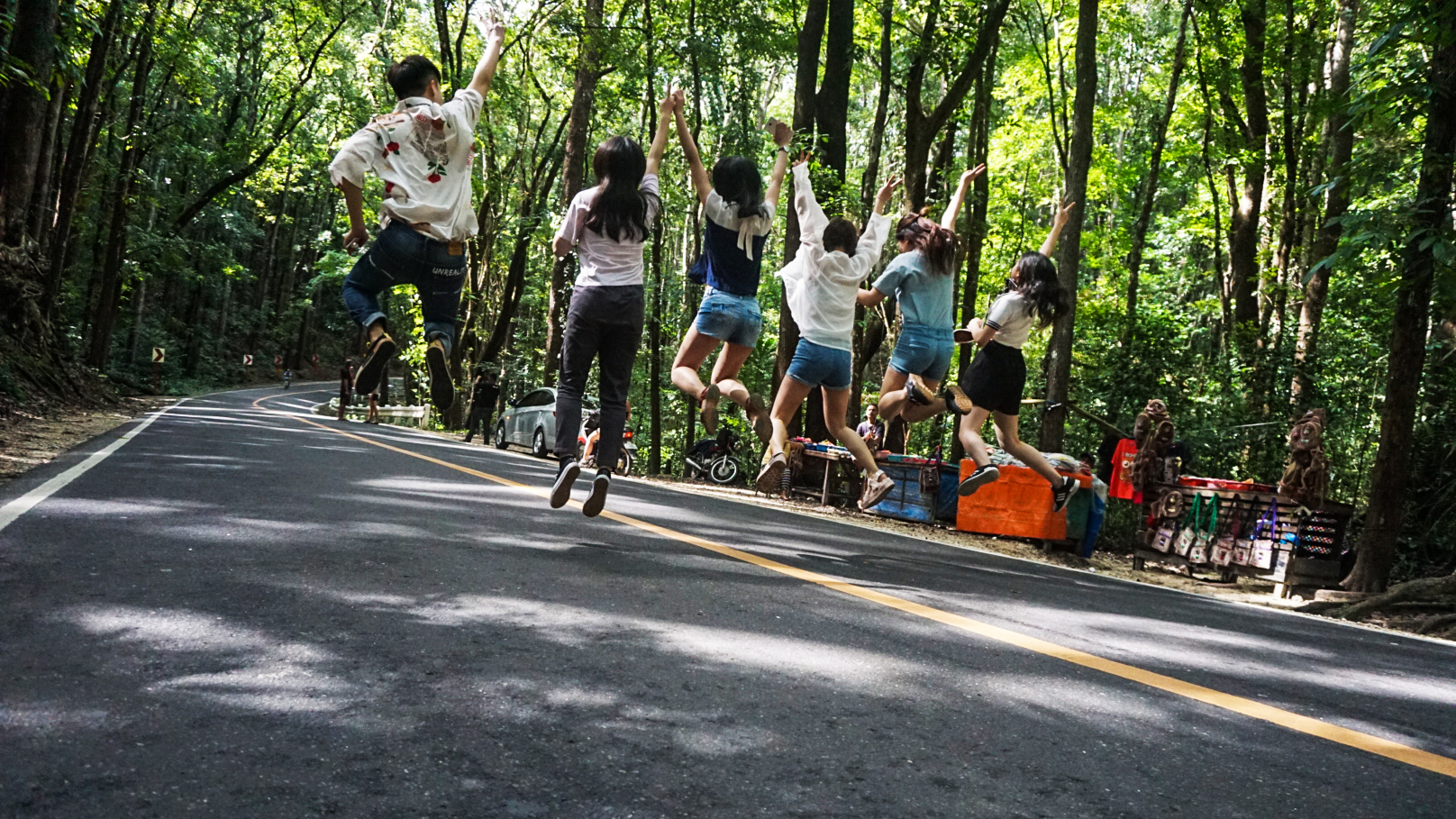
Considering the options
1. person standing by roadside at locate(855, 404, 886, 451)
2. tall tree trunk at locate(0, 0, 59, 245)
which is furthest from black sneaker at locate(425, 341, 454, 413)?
tall tree trunk at locate(0, 0, 59, 245)

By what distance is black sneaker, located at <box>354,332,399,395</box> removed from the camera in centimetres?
679

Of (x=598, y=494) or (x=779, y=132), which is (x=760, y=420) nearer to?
(x=598, y=494)

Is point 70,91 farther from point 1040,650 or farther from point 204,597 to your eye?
point 1040,650

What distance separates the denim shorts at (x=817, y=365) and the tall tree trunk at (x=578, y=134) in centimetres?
1340

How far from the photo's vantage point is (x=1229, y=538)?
1208 cm

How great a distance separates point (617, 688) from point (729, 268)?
16.3 feet

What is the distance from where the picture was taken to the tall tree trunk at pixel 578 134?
845 inches

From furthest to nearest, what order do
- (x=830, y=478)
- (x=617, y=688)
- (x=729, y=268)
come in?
(x=830, y=478) < (x=729, y=268) < (x=617, y=688)

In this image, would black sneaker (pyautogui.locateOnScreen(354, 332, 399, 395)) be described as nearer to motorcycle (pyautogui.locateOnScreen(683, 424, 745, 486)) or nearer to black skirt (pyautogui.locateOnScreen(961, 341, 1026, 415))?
black skirt (pyautogui.locateOnScreen(961, 341, 1026, 415))

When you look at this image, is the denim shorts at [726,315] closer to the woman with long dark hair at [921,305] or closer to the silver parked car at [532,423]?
the woman with long dark hair at [921,305]

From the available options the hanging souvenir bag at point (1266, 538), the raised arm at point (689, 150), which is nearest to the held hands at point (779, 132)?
the raised arm at point (689, 150)

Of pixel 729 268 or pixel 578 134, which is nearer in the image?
pixel 729 268

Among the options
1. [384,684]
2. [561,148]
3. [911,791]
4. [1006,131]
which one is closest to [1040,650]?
[911,791]

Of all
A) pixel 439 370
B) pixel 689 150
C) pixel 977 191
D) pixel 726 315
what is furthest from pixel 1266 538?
pixel 977 191
